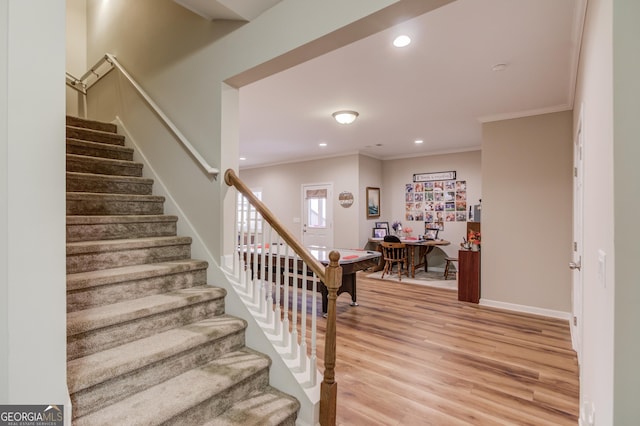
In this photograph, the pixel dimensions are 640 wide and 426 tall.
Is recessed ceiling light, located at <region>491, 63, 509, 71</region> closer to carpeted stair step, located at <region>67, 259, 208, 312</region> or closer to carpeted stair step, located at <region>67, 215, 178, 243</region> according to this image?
carpeted stair step, located at <region>67, 259, 208, 312</region>

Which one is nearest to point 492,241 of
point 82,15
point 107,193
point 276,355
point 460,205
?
point 460,205

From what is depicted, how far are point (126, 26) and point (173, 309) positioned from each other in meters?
3.60

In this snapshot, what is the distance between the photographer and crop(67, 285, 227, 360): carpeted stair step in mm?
1620

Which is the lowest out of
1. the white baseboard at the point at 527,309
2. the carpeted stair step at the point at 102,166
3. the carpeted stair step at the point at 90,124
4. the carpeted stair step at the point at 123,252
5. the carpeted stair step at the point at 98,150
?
the white baseboard at the point at 527,309

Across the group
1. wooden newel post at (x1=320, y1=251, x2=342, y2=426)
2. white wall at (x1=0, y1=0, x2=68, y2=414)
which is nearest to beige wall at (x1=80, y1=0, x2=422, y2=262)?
wooden newel post at (x1=320, y1=251, x2=342, y2=426)

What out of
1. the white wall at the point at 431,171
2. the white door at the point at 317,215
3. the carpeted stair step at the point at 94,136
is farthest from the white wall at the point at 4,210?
the white wall at the point at 431,171

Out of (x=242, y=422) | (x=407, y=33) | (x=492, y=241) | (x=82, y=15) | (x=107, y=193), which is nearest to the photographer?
(x=242, y=422)

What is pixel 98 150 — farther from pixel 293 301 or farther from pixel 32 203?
pixel 293 301

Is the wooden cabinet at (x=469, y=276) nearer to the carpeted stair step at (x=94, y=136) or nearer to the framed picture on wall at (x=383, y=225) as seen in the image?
the framed picture on wall at (x=383, y=225)

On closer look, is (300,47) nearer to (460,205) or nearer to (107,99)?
(107,99)

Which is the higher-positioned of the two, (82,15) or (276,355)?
(82,15)

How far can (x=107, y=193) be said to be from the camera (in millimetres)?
2830
